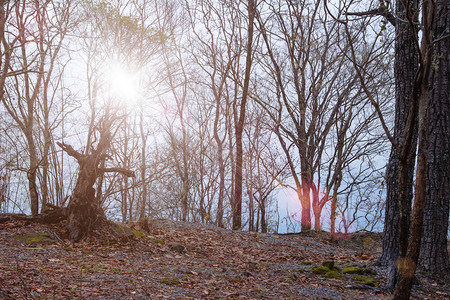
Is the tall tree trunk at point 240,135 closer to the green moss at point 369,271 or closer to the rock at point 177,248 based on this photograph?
the rock at point 177,248

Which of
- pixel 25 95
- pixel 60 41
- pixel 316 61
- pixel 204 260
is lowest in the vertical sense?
pixel 204 260

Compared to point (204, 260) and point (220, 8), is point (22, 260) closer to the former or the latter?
point (204, 260)

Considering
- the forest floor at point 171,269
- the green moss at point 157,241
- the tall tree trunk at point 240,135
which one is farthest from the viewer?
the tall tree trunk at point 240,135

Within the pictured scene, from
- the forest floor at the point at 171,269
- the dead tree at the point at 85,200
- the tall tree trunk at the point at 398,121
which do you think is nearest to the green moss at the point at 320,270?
the forest floor at the point at 171,269

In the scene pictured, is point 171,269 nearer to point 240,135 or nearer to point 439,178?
point 439,178

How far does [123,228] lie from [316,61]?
9.39 meters

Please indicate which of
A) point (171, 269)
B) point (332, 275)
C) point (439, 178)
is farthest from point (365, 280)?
point (171, 269)

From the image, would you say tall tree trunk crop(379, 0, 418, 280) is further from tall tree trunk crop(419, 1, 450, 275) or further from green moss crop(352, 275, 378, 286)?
tall tree trunk crop(419, 1, 450, 275)

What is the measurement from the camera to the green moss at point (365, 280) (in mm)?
5133

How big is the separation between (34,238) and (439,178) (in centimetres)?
716

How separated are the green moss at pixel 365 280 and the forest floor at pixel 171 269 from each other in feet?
0.05

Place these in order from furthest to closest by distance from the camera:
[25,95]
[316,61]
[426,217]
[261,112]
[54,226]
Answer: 1. [261,112]
2. [316,61]
3. [25,95]
4. [54,226]
5. [426,217]

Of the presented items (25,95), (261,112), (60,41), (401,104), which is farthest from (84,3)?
(401,104)

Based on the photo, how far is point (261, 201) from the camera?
12.7 metres
